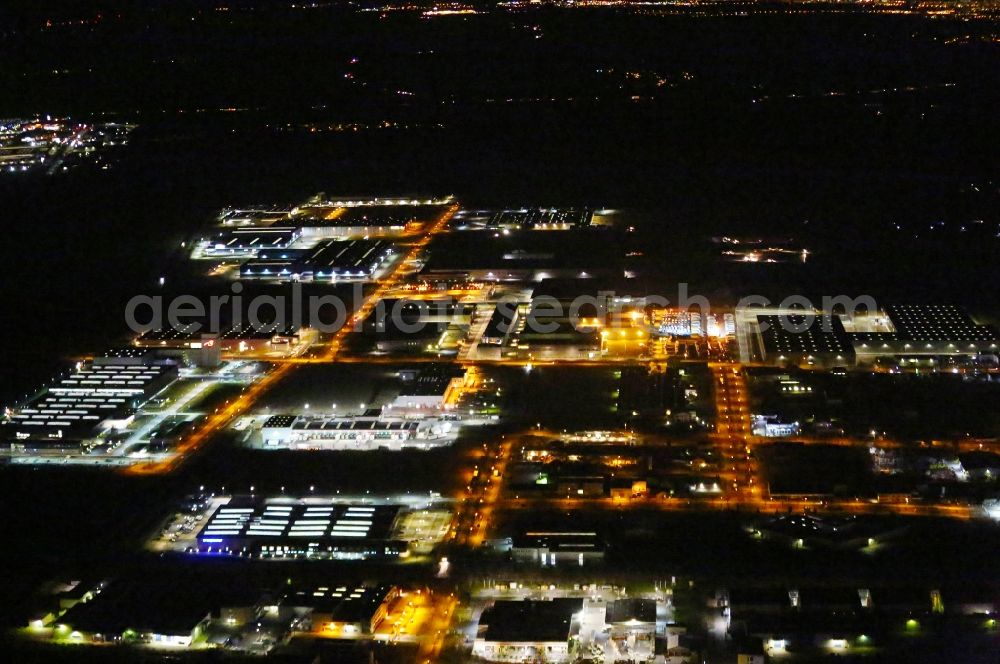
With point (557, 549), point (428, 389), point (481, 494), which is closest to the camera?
point (557, 549)

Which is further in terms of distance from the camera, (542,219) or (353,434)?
(542,219)

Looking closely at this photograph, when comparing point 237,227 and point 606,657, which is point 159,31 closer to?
point 237,227

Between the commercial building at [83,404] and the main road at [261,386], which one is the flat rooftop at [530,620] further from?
the commercial building at [83,404]

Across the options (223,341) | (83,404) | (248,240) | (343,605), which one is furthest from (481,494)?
(248,240)

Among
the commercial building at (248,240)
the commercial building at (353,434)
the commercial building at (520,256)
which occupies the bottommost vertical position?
the commercial building at (353,434)

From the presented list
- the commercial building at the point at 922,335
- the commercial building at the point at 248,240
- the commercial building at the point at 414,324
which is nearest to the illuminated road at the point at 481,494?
the commercial building at the point at 414,324

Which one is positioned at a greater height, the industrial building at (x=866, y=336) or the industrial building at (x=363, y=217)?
the industrial building at (x=363, y=217)

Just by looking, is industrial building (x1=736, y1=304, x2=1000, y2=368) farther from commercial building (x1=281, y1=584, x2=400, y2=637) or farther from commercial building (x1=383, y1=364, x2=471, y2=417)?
commercial building (x1=281, y1=584, x2=400, y2=637)

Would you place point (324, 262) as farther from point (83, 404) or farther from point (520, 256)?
point (83, 404)

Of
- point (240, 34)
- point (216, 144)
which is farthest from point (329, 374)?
point (240, 34)
